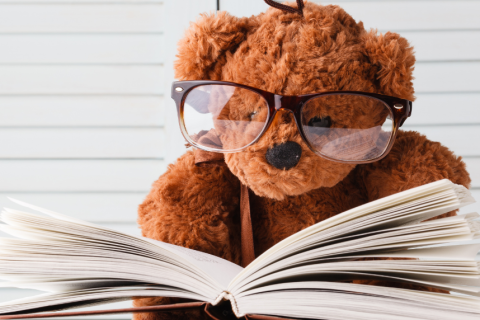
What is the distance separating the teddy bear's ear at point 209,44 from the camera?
1.86ft

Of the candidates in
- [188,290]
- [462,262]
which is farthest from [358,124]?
[188,290]

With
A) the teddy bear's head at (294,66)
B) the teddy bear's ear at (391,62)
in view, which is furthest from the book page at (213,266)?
the teddy bear's ear at (391,62)

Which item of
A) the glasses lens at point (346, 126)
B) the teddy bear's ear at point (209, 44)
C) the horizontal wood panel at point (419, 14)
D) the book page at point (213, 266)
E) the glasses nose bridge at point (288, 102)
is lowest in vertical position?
the book page at point (213, 266)

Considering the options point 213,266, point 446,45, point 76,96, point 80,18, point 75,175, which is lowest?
point 213,266

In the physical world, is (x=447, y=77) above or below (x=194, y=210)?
above

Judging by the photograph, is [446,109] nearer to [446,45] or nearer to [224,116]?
[446,45]

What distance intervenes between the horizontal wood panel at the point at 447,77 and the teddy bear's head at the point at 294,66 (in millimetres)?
440

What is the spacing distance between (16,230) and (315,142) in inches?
16.8

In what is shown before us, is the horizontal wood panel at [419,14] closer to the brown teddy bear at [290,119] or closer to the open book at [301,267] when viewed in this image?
the brown teddy bear at [290,119]

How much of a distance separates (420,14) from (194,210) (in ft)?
2.68

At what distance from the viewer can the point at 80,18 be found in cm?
94

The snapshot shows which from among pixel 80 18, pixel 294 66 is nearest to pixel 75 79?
pixel 80 18

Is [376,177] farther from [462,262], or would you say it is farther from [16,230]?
[16,230]

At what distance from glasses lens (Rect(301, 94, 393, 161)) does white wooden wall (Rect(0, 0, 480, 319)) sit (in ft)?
1.50
